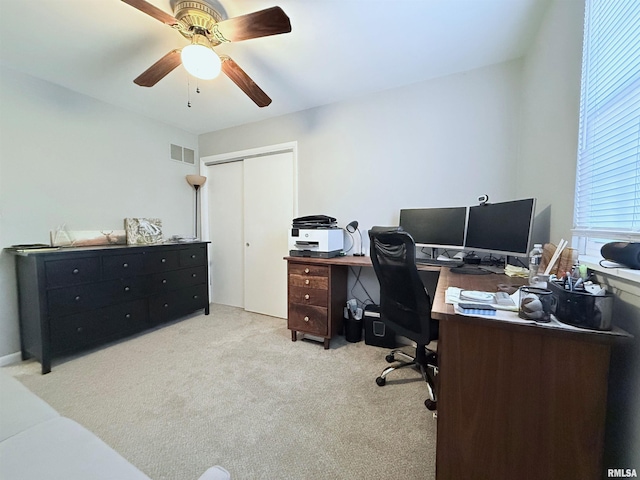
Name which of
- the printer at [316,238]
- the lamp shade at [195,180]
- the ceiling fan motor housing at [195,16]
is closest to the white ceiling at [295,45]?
the ceiling fan motor housing at [195,16]

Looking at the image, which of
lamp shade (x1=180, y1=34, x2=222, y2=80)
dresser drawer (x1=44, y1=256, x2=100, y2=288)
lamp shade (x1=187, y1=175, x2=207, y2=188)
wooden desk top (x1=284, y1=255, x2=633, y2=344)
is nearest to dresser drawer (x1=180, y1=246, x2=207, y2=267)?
Answer: dresser drawer (x1=44, y1=256, x2=100, y2=288)

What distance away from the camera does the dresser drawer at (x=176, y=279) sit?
2725 mm

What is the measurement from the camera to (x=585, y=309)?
0.77 m

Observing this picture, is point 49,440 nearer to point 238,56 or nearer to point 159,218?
point 238,56

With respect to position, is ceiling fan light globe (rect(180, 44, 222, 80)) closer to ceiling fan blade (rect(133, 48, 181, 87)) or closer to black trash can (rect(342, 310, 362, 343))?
ceiling fan blade (rect(133, 48, 181, 87))

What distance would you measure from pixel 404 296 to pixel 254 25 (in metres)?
1.87

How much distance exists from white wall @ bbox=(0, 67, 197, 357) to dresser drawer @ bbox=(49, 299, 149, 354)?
0.55 m

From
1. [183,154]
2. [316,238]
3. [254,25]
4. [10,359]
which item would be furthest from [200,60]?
[10,359]

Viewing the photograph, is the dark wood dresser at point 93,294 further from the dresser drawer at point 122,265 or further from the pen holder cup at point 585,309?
the pen holder cup at point 585,309

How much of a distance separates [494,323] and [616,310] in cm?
49

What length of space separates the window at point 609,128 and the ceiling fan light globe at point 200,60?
1.94 meters

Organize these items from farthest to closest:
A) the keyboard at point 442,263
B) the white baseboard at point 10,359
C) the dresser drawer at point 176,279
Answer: the dresser drawer at point 176,279, the white baseboard at point 10,359, the keyboard at point 442,263

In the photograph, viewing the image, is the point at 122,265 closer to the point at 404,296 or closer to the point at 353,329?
the point at 353,329

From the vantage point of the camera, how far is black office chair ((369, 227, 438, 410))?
151 cm
